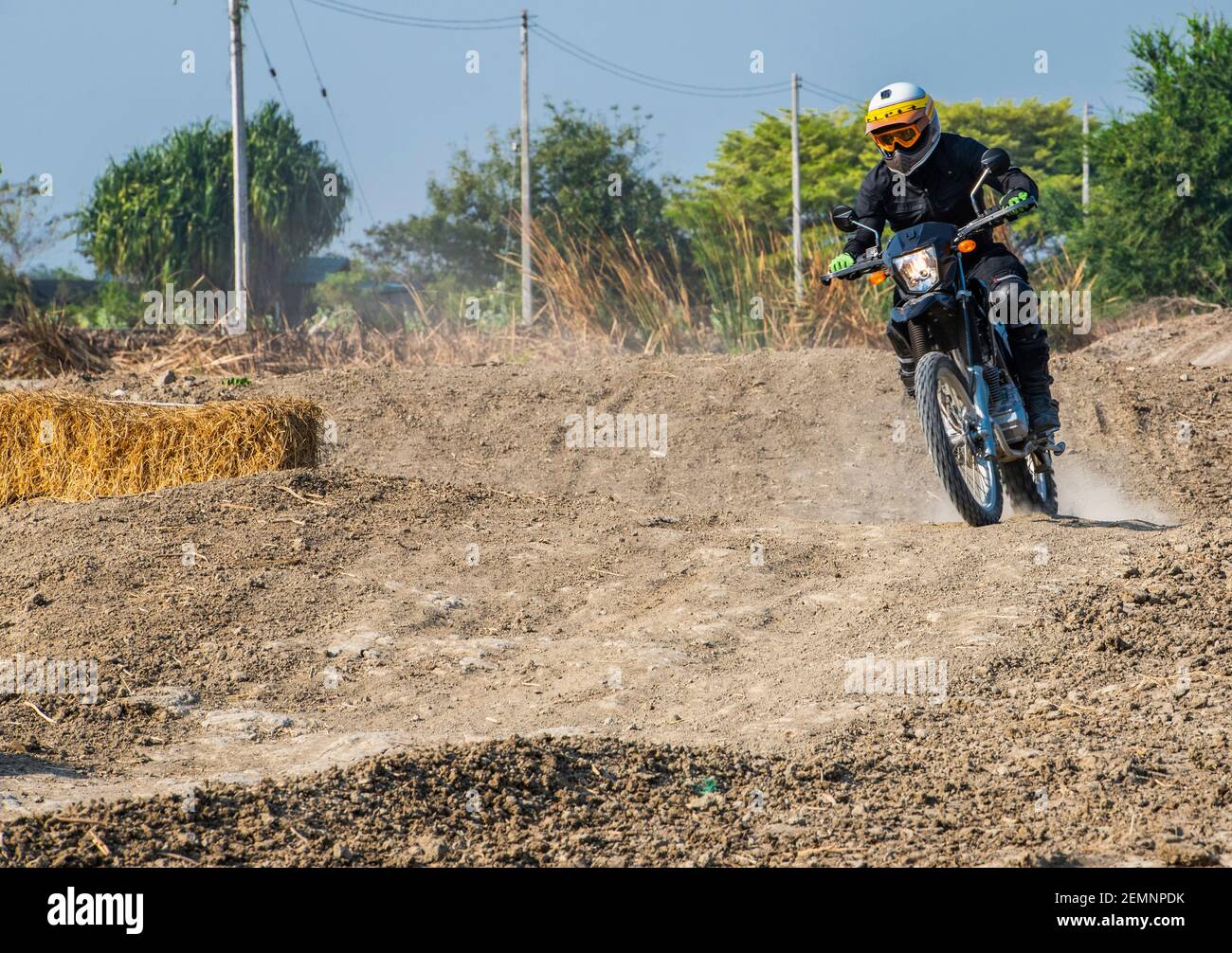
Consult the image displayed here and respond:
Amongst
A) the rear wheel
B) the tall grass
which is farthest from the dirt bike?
the tall grass

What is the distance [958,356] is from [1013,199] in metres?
0.79

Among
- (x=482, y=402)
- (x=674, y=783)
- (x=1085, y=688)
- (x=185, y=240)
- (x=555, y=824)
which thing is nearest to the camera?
(x=555, y=824)

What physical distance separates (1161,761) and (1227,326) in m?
13.9

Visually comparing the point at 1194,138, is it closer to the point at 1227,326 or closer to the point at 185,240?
the point at 1227,326

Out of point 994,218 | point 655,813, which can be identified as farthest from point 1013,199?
point 655,813

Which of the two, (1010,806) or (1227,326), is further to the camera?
A: (1227,326)

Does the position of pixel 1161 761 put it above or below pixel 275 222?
below

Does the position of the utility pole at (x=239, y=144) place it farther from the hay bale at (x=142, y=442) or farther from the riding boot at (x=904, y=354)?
the riding boot at (x=904, y=354)

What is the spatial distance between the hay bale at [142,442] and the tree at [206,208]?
38929 mm

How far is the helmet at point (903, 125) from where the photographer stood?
639cm

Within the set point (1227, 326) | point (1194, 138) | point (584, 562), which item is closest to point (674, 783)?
point (584, 562)

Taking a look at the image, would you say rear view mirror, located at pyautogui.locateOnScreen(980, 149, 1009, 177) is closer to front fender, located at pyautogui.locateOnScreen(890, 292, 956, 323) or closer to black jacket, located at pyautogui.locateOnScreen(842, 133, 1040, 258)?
black jacket, located at pyautogui.locateOnScreen(842, 133, 1040, 258)

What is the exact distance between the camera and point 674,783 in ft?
11.9

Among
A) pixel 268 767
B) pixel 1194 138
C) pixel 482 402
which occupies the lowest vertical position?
pixel 268 767
